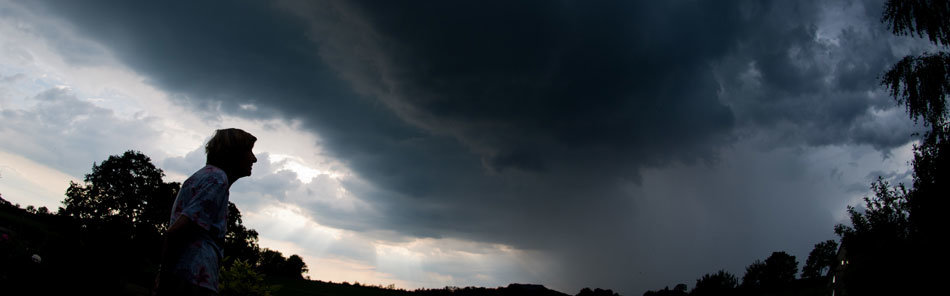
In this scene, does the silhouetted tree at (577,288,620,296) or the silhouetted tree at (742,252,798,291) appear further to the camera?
the silhouetted tree at (742,252,798,291)

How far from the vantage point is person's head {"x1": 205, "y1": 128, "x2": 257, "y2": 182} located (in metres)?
3.96

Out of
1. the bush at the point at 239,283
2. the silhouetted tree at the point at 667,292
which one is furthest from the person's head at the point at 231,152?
the silhouetted tree at the point at 667,292

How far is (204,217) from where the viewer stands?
3.55m

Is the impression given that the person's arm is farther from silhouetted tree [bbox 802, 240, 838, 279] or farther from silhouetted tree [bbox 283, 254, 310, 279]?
silhouetted tree [bbox 802, 240, 838, 279]

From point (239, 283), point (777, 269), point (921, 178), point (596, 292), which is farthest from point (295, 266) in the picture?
point (777, 269)

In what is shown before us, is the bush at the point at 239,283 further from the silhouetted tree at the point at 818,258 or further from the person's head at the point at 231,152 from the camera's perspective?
the silhouetted tree at the point at 818,258

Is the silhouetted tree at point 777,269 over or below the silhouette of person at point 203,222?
over

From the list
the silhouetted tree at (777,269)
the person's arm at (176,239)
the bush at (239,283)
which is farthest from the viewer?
the silhouetted tree at (777,269)

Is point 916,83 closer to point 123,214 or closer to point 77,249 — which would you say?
point 77,249

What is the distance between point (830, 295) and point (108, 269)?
172 ft

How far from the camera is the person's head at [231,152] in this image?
3961mm

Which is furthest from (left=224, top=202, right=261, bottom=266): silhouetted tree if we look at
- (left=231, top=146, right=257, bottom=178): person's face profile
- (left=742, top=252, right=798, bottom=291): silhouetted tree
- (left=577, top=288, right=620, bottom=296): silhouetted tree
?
(left=742, top=252, right=798, bottom=291): silhouetted tree

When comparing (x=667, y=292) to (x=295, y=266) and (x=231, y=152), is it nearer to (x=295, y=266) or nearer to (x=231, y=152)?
(x=231, y=152)

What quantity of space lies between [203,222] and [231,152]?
72cm
